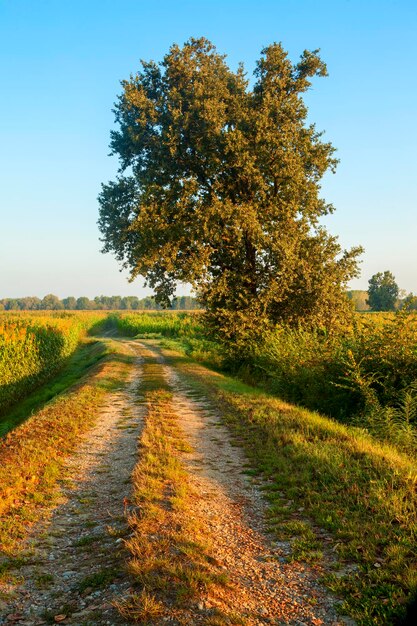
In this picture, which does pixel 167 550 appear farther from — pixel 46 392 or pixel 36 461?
pixel 46 392

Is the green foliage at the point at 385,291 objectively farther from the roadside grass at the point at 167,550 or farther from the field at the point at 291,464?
the roadside grass at the point at 167,550

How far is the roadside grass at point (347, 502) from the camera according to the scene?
4639 mm

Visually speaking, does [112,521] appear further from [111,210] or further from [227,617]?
[111,210]

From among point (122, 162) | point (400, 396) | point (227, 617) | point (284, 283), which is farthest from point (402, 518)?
point (122, 162)

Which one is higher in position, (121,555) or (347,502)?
(347,502)

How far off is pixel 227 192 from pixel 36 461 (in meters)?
17.8

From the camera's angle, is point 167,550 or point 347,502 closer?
point 167,550

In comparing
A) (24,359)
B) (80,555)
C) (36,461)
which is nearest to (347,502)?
(80,555)

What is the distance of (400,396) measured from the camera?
12.3 metres

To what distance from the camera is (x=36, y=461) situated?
8914 millimetres

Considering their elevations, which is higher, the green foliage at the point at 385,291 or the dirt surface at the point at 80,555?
the green foliage at the point at 385,291

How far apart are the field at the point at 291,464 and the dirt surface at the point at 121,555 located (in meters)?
0.15

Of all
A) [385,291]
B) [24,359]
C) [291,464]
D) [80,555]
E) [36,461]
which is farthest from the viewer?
[385,291]

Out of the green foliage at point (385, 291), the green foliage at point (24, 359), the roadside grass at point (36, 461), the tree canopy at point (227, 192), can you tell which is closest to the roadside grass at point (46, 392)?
the green foliage at point (24, 359)
